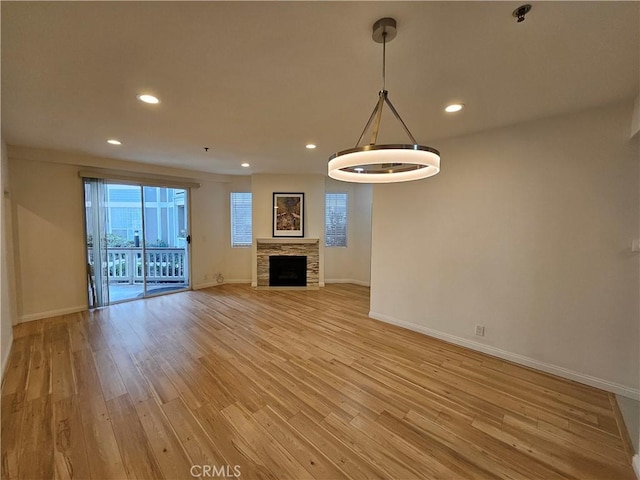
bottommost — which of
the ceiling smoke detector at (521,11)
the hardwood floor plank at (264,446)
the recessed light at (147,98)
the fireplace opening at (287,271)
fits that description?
the hardwood floor plank at (264,446)

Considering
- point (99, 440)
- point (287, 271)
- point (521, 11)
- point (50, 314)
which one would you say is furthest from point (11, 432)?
point (287, 271)

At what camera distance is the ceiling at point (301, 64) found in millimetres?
1326

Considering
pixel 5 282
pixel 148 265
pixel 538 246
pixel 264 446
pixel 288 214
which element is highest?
pixel 288 214

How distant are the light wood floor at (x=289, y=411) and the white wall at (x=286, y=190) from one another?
9.50 ft

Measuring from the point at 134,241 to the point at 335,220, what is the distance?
14.4 feet

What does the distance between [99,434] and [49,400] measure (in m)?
0.78

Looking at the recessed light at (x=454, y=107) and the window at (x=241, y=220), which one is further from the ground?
the recessed light at (x=454, y=107)

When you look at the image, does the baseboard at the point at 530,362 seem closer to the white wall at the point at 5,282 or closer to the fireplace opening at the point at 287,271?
the fireplace opening at the point at 287,271

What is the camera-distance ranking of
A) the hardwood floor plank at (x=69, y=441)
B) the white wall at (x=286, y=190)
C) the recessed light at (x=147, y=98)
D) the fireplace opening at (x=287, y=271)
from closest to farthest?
1. the hardwood floor plank at (x=69, y=441)
2. the recessed light at (x=147, y=98)
3. the white wall at (x=286, y=190)
4. the fireplace opening at (x=287, y=271)

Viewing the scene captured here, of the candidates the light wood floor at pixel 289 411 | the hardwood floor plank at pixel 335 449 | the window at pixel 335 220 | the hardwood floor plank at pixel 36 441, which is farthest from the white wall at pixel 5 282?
the window at pixel 335 220

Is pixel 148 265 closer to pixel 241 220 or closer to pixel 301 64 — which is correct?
pixel 241 220

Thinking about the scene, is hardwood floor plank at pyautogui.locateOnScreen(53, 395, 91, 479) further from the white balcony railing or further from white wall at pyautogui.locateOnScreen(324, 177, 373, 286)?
white wall at pyautogui.locateOnScreen(324, 177, 373, 286)

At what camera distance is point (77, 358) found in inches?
112

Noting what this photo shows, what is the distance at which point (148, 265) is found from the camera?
5422 mm
